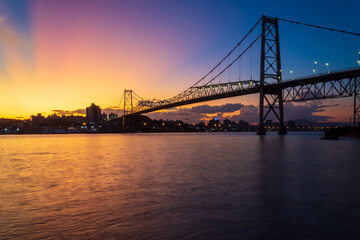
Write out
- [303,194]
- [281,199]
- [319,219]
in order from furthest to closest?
[303,194]
[281,199]
[319,219]

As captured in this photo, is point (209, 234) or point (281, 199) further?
point (281, 199)

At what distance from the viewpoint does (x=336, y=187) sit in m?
9.49

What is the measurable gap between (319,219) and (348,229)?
2.27ft

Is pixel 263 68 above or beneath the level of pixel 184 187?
above

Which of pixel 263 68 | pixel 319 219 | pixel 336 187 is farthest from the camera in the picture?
pixel 263 68

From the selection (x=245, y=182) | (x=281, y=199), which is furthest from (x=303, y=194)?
(x=245, y=182)

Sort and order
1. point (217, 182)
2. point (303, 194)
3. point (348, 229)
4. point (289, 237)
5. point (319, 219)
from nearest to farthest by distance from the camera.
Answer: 1. point (289, 237)
2. point (348, 229)
3. point (319, 219)
4. point (303, 194)
5. point (217, 182)

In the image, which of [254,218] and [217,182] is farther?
[217,182]

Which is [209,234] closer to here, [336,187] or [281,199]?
[281,199]

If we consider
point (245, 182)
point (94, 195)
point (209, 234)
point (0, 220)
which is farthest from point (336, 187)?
point (0, 220)

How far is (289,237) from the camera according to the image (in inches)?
186

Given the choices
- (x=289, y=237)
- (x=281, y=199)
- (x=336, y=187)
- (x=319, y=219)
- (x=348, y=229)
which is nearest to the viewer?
(x=289, y=237)

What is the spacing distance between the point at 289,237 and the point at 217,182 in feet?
19.4

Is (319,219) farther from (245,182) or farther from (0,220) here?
(0,220)
